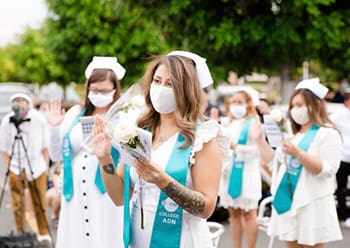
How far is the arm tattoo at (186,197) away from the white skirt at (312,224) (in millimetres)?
2218

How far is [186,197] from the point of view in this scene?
121 inches

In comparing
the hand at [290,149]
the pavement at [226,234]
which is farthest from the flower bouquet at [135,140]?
the pavement at [226,234]

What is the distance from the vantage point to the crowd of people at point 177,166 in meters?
3.22

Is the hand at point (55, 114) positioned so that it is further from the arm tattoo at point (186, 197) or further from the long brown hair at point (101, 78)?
the arm tattoo at point (186, 197)

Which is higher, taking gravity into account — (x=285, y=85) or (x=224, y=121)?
(x=285, y=85)

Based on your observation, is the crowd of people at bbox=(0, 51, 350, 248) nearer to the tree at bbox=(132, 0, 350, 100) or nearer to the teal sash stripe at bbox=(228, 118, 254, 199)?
the teal sash stripe at bbox=(228, 118, 254, 199)

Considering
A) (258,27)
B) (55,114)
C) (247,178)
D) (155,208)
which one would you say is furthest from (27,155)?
(155,208)

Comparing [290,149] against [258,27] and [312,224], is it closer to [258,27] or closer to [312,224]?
[312,224]

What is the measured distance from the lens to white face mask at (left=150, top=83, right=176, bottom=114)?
3.26 metres

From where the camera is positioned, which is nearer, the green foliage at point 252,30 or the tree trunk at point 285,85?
the green foliage at point 252,30

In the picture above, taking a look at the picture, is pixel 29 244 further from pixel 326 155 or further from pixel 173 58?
pixel 173 58

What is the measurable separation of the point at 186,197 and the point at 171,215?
0.61 feet

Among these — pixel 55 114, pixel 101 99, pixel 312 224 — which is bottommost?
pixel 312 224

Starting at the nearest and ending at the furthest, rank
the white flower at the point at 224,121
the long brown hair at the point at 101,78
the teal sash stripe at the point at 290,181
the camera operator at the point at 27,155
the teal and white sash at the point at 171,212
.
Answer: the teal and white sash at the point at 171,212 → the long brown hair at the point at 101,78 → the teal sash stripe at the point at 290,181 → the white flower at the point at 224,121 → the camera operator at the point at 27,155
